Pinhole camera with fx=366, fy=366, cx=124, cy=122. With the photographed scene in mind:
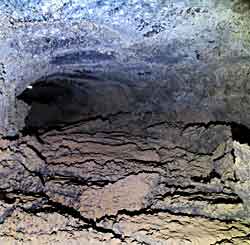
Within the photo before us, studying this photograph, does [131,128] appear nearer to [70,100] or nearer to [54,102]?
[70,100]

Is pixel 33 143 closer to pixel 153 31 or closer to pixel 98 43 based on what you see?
pixel 98 43

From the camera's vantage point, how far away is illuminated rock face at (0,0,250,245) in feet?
3.92

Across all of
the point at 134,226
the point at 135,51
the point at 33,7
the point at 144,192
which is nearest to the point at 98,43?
the point at 135,51

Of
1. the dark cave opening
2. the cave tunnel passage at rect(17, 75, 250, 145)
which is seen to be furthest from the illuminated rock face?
the dark cave opening

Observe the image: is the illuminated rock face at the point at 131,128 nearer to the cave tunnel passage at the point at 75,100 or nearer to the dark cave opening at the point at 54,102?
the cave tunnel passage at the point at 75,100

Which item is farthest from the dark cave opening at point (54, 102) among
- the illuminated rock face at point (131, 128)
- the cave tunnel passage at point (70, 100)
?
the illuminated rock face at point (131, 128)

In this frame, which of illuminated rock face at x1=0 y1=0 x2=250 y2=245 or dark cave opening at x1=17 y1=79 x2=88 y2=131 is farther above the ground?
dark cave opening at x1=17 y1=79 x2=88 y2=131

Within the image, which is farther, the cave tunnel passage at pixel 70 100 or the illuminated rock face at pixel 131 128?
the cave tunnel passage at pixel 70 100

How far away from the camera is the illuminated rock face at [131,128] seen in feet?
3.92

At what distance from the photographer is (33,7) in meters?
1.76

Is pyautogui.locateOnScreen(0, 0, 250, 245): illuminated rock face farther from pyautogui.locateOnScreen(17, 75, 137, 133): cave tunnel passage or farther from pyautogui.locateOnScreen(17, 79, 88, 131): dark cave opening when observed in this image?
pyautogui.locateOnScreen(17, 79, 88, 131): dark cave opening

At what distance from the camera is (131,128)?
8.66ft

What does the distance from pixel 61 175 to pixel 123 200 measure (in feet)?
1.24

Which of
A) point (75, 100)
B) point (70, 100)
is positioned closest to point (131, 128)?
point (75, 100)
